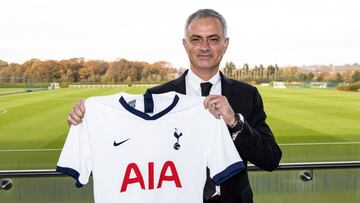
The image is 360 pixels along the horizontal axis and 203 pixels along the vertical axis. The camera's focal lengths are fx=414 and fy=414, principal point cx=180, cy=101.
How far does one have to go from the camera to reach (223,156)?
1.35 metres

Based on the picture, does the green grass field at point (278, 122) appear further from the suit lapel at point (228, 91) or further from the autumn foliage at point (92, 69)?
the suit lapel at point (228, 91)

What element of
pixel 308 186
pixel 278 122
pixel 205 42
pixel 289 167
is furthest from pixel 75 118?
pixel 278 122

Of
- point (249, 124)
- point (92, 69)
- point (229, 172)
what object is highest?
point (92, 69)

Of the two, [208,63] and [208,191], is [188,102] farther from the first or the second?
[208,191]

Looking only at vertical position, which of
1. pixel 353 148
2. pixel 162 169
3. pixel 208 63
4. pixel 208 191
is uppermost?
pixel 208 63

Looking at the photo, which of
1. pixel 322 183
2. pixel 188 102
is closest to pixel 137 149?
pixel 188 102

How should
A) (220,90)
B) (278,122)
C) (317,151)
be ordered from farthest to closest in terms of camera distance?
(278,122) < (317,151) < (220,90)

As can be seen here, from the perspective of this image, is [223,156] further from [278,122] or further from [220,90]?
[278,122]

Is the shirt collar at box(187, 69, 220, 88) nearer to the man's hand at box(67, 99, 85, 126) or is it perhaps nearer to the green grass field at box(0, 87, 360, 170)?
the man's hand at box(67, 99, 85, 126)

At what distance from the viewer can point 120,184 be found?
1323 mm

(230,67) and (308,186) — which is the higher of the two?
(230,67)

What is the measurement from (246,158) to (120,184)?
0.44 meters

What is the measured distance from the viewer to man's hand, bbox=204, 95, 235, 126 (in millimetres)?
1281

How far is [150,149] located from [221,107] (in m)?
0.27
